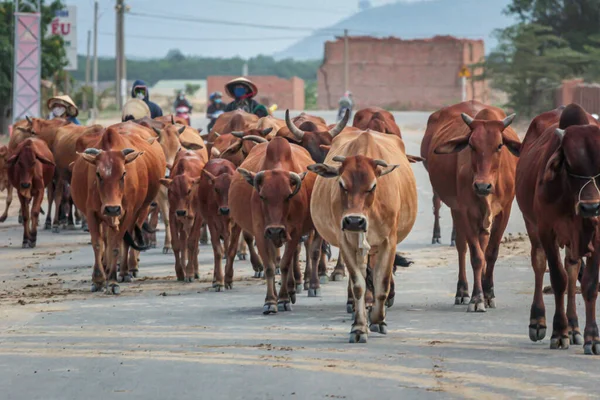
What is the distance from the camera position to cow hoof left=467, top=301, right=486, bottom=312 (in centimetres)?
1303

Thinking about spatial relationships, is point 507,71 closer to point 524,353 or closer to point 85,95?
point 85,95

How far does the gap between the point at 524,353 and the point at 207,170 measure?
6251 millimetres

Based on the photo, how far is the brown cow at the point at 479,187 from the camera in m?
13.1

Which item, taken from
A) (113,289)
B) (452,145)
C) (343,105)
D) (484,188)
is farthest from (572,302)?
(343,105)

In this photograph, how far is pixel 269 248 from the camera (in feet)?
43.7

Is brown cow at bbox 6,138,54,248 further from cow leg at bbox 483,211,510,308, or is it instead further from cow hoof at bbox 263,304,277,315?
cow leg at bbox 483,211,510,308

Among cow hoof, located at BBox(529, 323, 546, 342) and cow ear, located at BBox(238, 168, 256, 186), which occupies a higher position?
cow ear, located at BBox(238, 168, 256, 186)

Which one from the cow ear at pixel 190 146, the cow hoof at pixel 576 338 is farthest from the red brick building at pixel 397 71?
the cow hoof at pixel 576 338

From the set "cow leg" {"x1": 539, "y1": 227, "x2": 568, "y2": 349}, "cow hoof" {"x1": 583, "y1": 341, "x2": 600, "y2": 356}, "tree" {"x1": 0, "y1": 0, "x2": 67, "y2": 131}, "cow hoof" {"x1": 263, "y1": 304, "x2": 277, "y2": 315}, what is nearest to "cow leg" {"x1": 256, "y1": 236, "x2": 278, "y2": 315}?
"cow hoof" {"x1": 263, "y1": 304, "x2": 277, "y2": 315}

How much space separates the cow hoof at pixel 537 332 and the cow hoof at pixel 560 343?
1.09 ft

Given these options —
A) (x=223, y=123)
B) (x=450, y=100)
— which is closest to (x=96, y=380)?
(x=223, y=123)

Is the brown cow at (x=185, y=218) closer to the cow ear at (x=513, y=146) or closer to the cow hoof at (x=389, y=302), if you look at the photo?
the cow hoof at (x=389, y=302)

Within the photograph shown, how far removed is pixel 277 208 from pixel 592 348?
3.88 metres

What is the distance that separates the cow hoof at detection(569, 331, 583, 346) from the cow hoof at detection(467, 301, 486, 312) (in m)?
2.20
